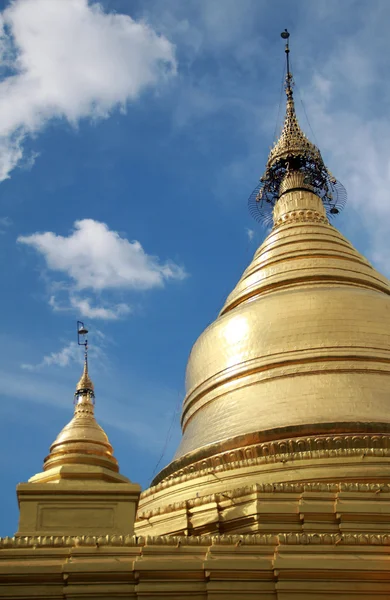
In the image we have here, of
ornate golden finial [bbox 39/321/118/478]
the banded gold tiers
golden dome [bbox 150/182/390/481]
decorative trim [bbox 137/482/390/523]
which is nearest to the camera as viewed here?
decorative trim [bbox 137/482/390/523]

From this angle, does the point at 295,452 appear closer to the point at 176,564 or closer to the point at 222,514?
the point at 222,514

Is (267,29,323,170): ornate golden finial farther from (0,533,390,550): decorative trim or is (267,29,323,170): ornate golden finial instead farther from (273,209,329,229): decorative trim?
(0,533,390,550): decorative trim

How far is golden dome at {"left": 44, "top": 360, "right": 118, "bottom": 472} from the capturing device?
2152cm

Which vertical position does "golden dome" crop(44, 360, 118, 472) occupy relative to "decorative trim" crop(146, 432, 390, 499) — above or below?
above

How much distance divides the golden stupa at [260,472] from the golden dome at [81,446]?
55 millimetres

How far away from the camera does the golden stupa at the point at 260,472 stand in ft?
34.4

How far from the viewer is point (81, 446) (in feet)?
75.2

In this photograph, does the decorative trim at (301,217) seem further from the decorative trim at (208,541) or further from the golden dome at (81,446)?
the decorative trim at (208,541)

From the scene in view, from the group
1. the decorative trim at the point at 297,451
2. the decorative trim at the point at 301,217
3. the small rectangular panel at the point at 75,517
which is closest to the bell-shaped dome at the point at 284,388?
the decorative trim at the point at 297,451

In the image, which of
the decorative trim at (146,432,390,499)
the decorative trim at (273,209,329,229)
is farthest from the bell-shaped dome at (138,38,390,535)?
the decorative trim at (273,209,329,229)

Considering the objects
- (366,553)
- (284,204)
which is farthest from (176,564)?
(284,204)

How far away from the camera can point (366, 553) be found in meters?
11.0

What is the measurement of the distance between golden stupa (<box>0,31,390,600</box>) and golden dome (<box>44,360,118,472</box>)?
0.18ft

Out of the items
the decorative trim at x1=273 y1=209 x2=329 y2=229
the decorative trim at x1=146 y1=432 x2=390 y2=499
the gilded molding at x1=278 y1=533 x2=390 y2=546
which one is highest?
the decorative trim at x1=273 y1=209 x2=329 y2=229
